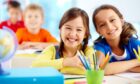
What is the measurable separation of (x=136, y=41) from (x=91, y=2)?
2174 millimetres

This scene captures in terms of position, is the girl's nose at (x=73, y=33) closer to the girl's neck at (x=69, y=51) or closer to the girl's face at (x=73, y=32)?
→ the girl's face at (x=73, y=32)

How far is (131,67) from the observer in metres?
1.10

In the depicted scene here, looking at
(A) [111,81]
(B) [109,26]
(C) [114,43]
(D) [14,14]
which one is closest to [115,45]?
(C) [114,43]

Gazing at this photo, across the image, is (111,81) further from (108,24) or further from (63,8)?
(63,8)

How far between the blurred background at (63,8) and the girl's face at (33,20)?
67 cm

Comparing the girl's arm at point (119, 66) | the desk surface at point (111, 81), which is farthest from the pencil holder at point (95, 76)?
the girl's arm at point (119, 66)

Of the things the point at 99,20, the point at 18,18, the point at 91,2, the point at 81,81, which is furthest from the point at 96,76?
the point at 91,2

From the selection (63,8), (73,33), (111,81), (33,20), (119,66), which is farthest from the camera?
(63,8)

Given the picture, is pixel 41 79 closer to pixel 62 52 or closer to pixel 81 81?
pixel 81 81

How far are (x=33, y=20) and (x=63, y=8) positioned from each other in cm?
90

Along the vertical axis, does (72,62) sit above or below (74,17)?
below

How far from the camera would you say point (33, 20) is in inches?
104

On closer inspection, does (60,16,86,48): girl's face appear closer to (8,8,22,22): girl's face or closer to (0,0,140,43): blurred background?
(8,8,22,22): girl's face

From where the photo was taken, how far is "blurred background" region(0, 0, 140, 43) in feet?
11.0
